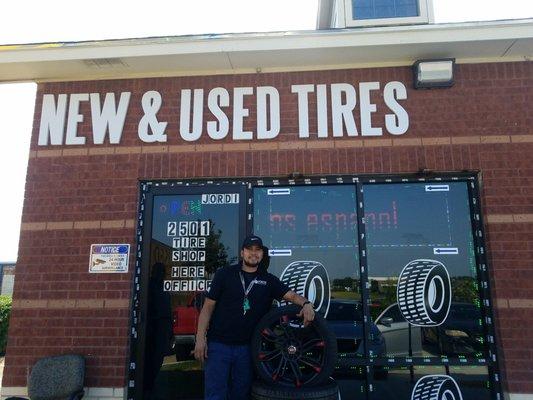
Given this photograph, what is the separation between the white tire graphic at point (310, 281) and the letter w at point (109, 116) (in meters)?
2.69

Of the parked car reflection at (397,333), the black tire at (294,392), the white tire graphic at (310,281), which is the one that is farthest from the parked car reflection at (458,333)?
the black tire at (294,392)

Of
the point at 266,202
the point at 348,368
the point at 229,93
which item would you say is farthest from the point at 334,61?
the point at 348,368

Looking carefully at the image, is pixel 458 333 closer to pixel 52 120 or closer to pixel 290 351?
pixel 290 351

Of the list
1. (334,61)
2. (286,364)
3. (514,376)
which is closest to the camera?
(286,364)

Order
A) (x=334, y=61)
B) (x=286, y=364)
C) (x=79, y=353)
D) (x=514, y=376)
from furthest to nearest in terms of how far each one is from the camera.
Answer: (x=334, y=61)
(x=79, y=353)
(x=514, y=376)
(x=286, y=364)

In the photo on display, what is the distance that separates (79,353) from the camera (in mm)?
5234

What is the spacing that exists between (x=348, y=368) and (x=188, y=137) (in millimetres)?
3293

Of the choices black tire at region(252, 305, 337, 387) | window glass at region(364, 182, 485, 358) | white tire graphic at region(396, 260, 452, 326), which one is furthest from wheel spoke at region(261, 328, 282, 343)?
white tire graphic at region(396, 260, 452, 326)

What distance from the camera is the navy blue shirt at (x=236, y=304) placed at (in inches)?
164

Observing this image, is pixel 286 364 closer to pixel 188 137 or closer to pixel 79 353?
pixel 79 353

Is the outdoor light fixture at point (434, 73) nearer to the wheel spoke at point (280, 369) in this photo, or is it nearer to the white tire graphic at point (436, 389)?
the white tire graphic at point (436, 389)

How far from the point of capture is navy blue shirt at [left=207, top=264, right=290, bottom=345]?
4160 millimetres

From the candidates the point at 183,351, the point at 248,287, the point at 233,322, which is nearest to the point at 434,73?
the point at 248,287

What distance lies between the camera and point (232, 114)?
18.7 feet
